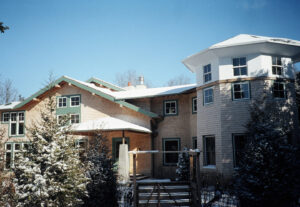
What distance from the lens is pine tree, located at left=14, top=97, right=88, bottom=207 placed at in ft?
24.8

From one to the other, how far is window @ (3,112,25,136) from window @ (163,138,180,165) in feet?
40.4

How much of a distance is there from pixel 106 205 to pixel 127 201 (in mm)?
2144

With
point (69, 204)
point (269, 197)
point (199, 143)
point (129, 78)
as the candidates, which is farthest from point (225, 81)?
point (129, 78)

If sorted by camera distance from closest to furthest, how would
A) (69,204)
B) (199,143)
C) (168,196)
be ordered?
(69,204) → (168,196) → (199,143)

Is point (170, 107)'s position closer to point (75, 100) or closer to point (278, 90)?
point (75, 100)

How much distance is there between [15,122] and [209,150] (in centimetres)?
1655

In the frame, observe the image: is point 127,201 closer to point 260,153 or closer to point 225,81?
point 260,153

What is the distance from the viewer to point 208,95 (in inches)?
649

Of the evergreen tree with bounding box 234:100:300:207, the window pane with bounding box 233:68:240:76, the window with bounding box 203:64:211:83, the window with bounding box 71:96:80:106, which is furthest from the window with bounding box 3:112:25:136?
the evergreen tree with bounding box 234:100:300:207

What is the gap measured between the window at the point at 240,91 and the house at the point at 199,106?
53 millimetres

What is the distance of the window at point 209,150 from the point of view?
15.9 meters

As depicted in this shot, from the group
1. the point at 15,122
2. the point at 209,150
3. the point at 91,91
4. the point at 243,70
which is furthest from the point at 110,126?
the point at 15,122

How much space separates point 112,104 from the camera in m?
20.9

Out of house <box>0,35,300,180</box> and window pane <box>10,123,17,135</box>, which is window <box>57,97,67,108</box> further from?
window pane <box>10,123,17,135</box>
